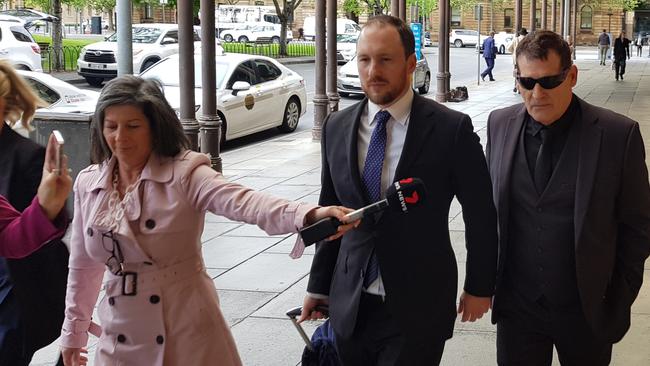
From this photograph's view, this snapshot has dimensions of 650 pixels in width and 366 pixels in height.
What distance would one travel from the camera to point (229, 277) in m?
7.94

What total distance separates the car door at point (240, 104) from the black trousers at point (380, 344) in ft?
44.2

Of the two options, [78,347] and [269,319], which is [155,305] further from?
[269,319]

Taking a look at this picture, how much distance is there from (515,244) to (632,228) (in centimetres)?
44

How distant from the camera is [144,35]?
112ft

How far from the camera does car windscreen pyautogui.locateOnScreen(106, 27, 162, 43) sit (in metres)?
33.8

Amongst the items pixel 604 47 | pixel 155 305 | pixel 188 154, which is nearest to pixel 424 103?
pixel 188 154

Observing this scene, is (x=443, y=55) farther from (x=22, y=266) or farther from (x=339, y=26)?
(x=339, y=26)

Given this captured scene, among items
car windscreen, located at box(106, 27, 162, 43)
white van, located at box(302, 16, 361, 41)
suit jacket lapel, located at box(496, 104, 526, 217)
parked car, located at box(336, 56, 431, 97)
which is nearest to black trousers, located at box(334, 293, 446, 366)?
suit jacket lapel, located at box(496, 104, 526, 217)

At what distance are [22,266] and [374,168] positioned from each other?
4.76 ft

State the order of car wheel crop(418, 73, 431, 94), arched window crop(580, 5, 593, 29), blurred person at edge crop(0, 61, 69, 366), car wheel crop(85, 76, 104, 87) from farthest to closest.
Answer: arched window crop(580, 5, 593, 29)
car wheel crop(85, 76, 104, 87)
car wheel crop(418, 73, 431, 94)
blurred person at edge crop(0, 61, 69, 366)

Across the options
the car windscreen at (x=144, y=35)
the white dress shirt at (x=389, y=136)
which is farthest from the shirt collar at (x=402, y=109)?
the car windscreen at (x=144, y=35)

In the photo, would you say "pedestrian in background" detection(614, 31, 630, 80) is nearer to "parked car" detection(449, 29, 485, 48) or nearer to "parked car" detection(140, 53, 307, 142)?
"parked car" detection(140, 53, 307, 142)

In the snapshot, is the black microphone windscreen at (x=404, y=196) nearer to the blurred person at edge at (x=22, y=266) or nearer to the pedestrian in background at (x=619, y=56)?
the blurred person at edge at (x=22, y=266)

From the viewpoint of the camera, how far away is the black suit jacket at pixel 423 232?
11.5 feet
